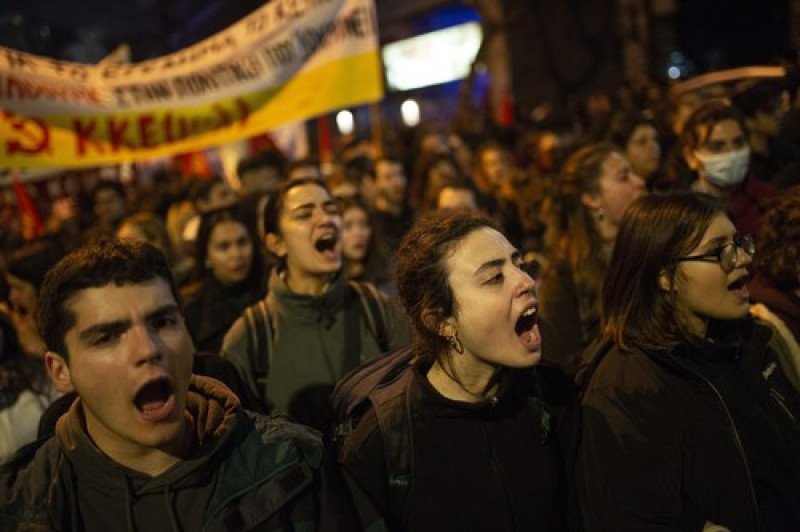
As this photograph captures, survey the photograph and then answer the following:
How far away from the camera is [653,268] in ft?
10.6

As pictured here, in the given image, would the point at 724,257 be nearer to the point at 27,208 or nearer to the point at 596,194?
the point at 596,194

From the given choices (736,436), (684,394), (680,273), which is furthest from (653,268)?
(736,436)

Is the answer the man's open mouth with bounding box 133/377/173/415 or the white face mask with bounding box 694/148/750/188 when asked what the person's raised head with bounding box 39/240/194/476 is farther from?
the white face mask with bounding box 694/148/750/188

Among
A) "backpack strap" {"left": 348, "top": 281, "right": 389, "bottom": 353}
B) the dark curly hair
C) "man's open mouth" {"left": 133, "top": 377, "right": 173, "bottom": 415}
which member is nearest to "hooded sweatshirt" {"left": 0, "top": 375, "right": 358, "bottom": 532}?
"man's open mouth" {"left": 133, "top": 377, "right": 173, "bottom": 415}

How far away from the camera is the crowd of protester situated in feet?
7.36

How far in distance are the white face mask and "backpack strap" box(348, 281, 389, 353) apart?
2490 mm

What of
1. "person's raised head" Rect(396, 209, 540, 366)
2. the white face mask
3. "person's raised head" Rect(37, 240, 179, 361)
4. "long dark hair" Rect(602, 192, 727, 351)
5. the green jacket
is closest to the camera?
"person's raised head" Rect(37, 240, 179, 361)

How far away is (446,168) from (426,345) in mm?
5673

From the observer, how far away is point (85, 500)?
2.25 meters

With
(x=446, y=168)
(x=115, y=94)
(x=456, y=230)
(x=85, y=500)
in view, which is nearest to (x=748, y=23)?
(x=446, y=168)

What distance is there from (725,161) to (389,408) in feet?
11.5

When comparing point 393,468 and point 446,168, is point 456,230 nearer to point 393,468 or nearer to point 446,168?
point 393,468

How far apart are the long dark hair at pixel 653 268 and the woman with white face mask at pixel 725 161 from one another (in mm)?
2187

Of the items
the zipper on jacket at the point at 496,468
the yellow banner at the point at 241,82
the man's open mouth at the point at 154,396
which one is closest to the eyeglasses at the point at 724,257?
the zipper on jacket at the point at 496,468
